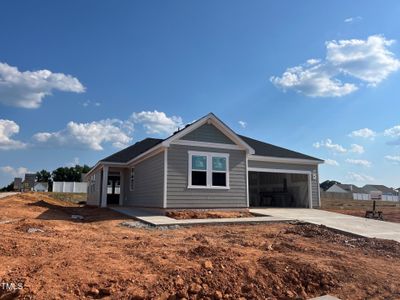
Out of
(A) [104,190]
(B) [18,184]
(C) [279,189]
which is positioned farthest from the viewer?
(B) [18,184]

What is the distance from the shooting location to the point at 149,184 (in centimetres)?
1777

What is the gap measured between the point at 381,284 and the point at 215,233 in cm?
542

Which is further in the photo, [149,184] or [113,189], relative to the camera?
[113,189]

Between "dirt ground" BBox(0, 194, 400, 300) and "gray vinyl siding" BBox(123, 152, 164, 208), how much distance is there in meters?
6.75

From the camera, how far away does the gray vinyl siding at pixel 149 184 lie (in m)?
16.0

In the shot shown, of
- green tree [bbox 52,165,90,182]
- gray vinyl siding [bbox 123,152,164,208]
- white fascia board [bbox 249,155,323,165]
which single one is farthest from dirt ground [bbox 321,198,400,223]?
green tree [bbox 52,165,90,182]

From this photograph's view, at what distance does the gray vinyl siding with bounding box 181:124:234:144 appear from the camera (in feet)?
52.9

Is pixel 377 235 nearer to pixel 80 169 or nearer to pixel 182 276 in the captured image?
pixel 182 276

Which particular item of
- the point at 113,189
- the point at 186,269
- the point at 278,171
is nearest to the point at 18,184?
the point at 113,189

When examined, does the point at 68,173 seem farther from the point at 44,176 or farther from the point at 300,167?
the point at 300,167

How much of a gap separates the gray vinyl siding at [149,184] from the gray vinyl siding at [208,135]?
154 centimetres

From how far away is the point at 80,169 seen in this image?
289ft

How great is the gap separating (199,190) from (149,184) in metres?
3.07

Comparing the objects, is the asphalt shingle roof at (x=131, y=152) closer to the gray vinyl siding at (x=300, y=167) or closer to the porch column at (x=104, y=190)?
the porch column at (x=104, y=190)
